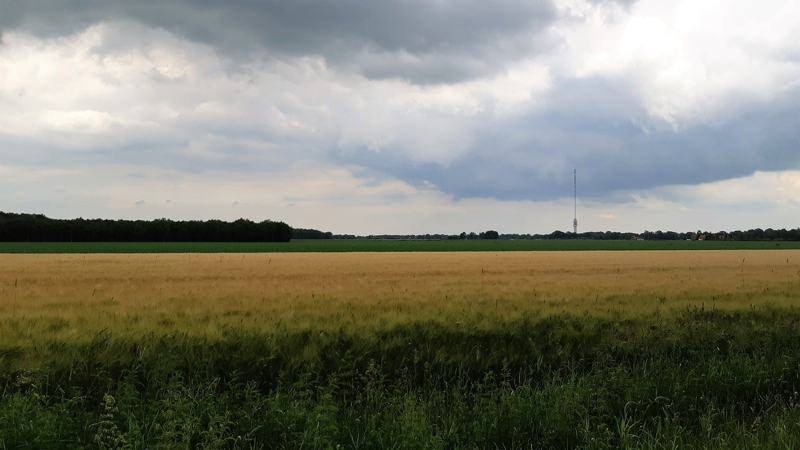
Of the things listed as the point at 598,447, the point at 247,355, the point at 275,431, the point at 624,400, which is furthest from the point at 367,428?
the point at 624,400

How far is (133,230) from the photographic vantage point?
131125 mm

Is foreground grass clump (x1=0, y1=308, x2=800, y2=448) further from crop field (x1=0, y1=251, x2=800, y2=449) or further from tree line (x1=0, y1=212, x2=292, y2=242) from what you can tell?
tree line (x1=0, y1=212, x2=292, y2=242)

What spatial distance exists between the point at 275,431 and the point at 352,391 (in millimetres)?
2317

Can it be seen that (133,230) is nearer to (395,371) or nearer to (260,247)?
(260,247)

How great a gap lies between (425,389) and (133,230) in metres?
137

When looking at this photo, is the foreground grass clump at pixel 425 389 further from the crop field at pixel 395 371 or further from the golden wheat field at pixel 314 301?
the golden wheat field at pixel 314 301

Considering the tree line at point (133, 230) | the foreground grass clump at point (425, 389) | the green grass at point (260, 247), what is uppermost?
the tree line at point (133, 230)

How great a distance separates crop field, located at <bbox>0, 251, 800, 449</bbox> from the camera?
6652 millimetres

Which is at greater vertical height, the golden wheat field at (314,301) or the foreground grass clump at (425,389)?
the golden wheat field at (314,301)

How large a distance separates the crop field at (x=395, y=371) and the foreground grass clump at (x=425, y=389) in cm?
4

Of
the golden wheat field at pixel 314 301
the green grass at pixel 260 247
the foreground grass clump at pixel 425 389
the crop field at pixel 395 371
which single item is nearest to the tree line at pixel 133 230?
the green grass at pixel 260 247

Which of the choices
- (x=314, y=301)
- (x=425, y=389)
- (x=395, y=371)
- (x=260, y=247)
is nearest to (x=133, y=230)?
(x=260, y=247)

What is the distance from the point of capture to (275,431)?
6.73m

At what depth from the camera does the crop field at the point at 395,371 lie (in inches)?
262
